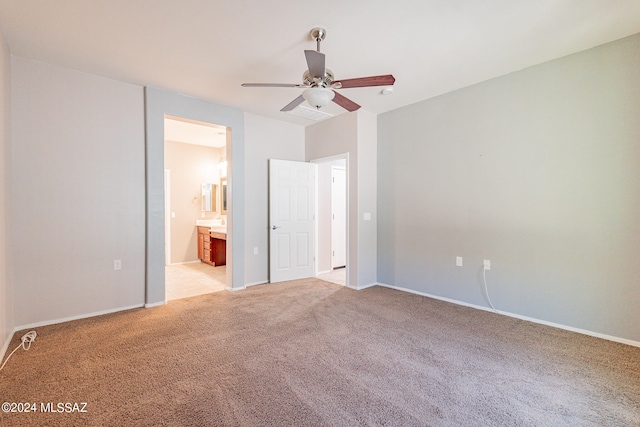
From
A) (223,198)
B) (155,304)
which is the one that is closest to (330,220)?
(223,198)

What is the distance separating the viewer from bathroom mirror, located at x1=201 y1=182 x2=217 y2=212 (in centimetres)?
686

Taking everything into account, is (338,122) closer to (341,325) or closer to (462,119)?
(462,119)

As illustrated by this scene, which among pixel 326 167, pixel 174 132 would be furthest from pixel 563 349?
pixel 174 132

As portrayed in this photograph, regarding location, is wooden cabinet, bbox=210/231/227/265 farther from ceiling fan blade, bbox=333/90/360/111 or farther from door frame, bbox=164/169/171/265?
ceiling fan blade, bbox=333/90/360/111

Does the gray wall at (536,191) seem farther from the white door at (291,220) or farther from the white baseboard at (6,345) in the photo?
the white baseboard at (6,345)

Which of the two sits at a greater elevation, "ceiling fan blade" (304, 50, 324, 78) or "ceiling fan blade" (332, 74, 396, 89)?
"ceiling fan blade" (304, 50, 324, 78)

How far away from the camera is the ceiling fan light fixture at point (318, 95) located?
2.34m

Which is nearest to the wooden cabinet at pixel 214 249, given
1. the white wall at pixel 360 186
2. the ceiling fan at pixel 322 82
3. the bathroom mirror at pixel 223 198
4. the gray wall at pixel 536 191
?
the bathroom mirror at pixel 223 198

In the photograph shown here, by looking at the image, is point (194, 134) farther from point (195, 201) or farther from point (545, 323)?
point (545, 323)

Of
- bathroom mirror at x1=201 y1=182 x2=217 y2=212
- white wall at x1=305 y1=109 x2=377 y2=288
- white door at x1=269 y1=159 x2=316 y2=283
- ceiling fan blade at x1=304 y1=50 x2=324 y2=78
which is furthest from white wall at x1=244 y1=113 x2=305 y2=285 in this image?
bathroom mirror at x1=201 y1=182 x2=217 y2=212

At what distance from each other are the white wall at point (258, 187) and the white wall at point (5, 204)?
2511mm

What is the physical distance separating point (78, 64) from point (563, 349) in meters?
5.42

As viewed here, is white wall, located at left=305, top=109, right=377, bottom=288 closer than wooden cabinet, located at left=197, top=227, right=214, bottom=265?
Yes

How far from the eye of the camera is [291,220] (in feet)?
15.9
